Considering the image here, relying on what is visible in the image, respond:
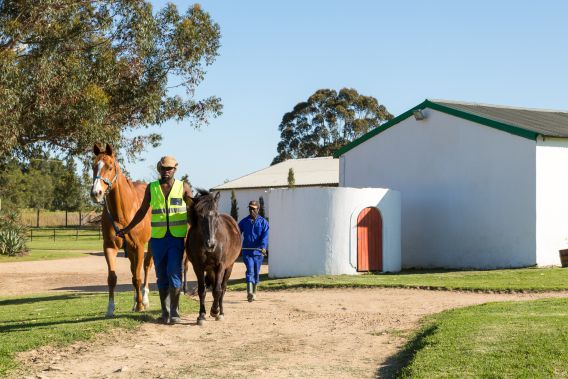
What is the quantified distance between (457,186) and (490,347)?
57.2ft

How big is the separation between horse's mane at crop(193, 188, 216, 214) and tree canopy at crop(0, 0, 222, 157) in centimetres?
1256

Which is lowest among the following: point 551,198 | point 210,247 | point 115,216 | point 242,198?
point 210,247

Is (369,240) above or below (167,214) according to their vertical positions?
below

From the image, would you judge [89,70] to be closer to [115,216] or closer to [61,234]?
[115,216]

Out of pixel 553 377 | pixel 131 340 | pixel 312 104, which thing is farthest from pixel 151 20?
pixel 312 104

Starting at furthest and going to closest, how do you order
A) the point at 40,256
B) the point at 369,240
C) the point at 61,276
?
the point at 40,256 < the point at 61,276 < the point at 369,240

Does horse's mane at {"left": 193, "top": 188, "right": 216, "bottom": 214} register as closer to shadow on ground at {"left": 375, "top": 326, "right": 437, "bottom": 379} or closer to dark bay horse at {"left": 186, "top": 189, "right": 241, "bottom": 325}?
dark bay horse at {"left": 186, "top": 189, "right": 241, "bottom": 325}

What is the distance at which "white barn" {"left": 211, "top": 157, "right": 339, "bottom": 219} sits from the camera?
47625 mm

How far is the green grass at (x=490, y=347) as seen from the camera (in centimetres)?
775

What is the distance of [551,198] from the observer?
24.2 meters

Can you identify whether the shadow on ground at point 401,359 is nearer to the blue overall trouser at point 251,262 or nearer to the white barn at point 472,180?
the blue overall trouser at point 251,262

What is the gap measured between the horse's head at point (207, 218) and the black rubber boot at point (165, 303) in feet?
2.91


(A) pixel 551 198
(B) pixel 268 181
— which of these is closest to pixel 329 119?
(B) pixel 268 181

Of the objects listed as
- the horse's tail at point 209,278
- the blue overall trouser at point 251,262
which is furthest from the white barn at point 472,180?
the horse's tail at point 209,278
